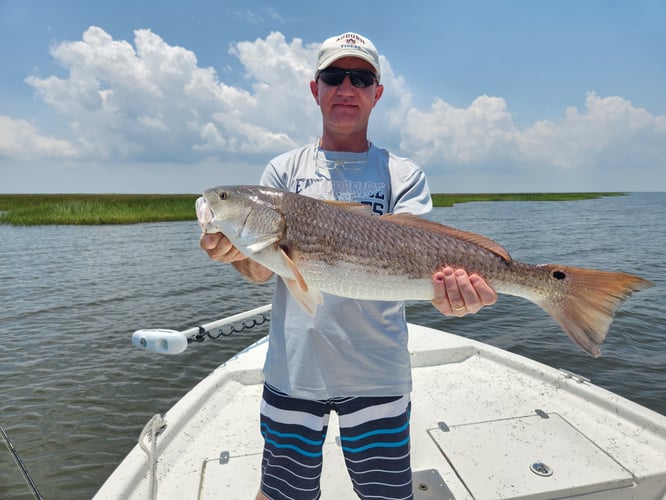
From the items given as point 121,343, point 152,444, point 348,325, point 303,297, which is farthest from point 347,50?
point 121,343

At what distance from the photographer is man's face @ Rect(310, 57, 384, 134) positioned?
271 cm

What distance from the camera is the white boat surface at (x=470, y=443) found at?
3.50 metres

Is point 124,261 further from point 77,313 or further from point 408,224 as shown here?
point 408,224

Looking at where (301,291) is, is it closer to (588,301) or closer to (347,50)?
(347,50)

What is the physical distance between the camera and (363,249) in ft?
8.52

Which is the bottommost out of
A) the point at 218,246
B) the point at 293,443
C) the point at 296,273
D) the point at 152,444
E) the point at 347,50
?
the point at 152,444

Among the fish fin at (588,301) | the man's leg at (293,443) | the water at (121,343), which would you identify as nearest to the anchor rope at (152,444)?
the man's leg at (293,443)

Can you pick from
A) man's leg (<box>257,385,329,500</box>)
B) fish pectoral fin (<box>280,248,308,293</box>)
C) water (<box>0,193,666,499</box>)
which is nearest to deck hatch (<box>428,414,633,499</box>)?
man's leg (<box>257,385,329,500</box>)

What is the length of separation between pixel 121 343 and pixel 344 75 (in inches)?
398

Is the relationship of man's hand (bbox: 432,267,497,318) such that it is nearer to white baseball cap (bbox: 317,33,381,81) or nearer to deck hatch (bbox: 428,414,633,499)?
white baseball cap (bbox: 317,33,381,81)

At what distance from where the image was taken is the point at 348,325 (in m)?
Answer: 2.55

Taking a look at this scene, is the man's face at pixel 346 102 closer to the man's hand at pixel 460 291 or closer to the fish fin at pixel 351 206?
the fish fin at pixel 351 206

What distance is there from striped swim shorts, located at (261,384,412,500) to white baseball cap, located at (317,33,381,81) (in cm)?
210

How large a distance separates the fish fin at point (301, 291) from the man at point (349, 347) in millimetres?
157
